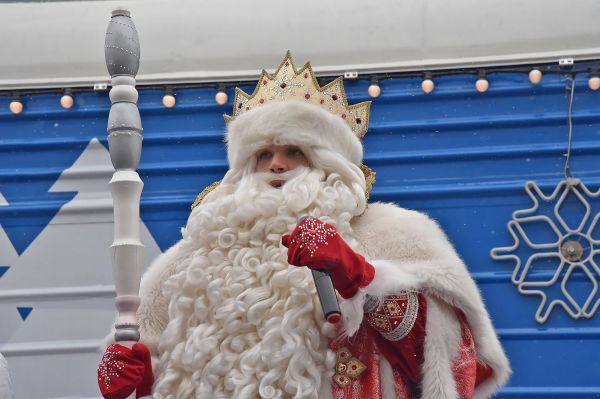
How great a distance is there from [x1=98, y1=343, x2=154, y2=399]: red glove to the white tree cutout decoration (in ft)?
6.91

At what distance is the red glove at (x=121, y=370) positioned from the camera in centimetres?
341

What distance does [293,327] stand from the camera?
3461 mm

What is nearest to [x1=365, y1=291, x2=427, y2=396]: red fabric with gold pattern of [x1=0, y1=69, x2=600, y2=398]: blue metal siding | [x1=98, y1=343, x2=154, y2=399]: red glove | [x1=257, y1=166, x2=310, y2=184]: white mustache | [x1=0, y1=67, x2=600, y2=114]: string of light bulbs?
[x1=257, y1=166, x2=310, y2=184]: white mustache

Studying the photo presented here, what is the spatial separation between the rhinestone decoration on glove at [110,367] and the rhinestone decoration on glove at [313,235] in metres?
0.68

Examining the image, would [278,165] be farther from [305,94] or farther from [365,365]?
[365,365]

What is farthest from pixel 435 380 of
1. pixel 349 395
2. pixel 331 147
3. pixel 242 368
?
pixel 331 147

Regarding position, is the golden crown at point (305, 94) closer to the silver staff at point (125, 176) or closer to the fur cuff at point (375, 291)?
the silver staff at point (125, 176)

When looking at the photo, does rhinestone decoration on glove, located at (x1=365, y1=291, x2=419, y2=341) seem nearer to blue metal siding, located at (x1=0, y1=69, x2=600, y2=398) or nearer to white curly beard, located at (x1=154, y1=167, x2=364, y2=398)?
white curly beard, located at (x1=154, y1=167, x2=364, y2=398)

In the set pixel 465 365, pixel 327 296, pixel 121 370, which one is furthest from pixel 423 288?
pixel 121 370

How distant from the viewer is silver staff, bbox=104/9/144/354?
348 centimetres

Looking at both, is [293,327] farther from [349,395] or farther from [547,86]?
[547,86]

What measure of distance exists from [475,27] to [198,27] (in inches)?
53.3

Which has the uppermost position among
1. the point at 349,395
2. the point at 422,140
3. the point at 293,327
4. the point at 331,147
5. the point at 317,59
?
the point at 317,59

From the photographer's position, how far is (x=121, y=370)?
3412mm
